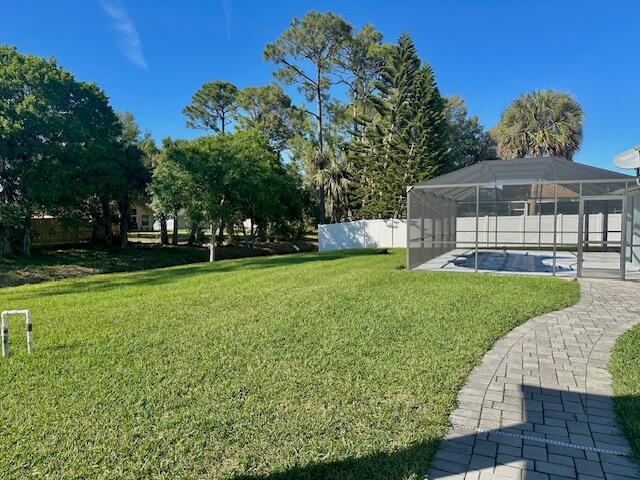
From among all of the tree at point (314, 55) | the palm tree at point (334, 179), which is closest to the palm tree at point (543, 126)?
the palm tree at point (334, 179)

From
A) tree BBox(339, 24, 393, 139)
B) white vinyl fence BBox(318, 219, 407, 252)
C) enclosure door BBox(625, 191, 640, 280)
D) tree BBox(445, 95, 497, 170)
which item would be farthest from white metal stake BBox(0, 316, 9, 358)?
tree BBox(445, 95, 497, 170)

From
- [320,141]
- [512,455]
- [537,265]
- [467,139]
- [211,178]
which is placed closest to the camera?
[512,455]

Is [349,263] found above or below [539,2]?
below

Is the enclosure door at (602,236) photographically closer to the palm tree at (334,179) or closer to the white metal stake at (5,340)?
the white metal stake at (5,340)

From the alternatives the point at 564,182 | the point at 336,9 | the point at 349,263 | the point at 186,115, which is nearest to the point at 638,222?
the point at 564,182

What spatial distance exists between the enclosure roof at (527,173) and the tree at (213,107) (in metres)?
21.7

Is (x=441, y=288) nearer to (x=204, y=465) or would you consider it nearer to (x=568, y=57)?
(x=204, y=465)

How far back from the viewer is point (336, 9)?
24766mm

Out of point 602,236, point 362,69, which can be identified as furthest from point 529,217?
point 362,69

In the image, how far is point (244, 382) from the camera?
11.1ft

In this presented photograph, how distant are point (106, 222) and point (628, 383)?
72.6 ft

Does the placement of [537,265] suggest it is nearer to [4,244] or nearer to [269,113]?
[4,244]

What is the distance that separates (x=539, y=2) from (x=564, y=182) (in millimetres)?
7334

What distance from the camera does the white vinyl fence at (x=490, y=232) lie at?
1430 centimetres
